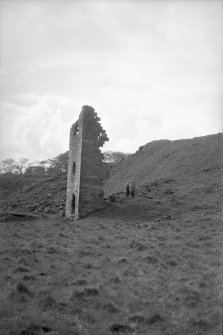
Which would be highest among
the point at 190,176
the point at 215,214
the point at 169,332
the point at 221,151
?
the point at 221,151

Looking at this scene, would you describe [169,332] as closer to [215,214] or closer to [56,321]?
[56,321]

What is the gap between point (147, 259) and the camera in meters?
13.2

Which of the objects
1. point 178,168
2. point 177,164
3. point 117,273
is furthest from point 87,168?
point 177,164

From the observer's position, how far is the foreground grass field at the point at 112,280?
7758 millimetres

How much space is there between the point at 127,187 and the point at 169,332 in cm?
2273

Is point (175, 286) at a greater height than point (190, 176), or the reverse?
point (190, 176)

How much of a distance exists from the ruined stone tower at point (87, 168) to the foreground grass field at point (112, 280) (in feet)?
A: 22.1

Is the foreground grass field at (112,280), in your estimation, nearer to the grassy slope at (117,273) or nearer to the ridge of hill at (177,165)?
the grassy slope at (117,273)

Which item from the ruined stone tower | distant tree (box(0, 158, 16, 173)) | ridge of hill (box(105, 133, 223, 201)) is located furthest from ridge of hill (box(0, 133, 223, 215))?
distant tree (box(0, 158, 16, 173))

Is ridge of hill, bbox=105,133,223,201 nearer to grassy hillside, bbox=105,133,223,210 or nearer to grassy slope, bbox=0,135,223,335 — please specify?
grassy hillside, bbox=105,133,223,210

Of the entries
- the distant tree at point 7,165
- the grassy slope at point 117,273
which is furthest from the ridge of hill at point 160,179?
the distant tree at point 7,165

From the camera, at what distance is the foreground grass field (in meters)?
7.76

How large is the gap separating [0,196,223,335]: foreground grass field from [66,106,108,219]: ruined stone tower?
674 cm

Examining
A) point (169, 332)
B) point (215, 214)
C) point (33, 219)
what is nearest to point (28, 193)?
point (33, 219)
